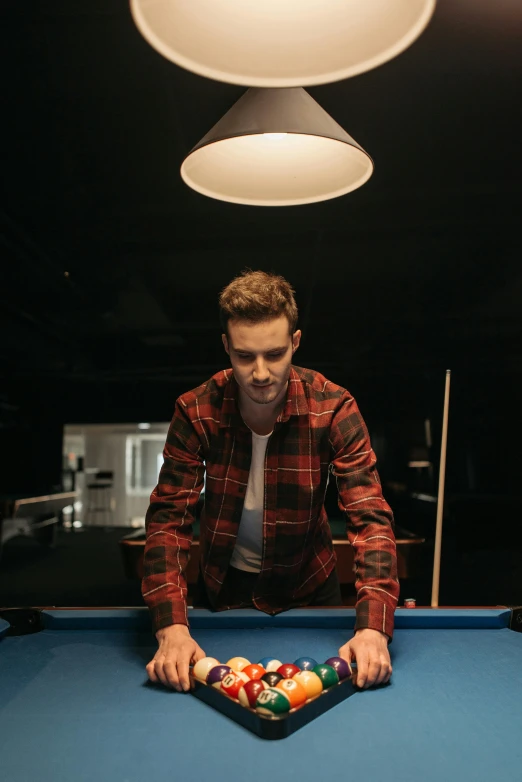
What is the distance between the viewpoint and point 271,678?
3.42 ft

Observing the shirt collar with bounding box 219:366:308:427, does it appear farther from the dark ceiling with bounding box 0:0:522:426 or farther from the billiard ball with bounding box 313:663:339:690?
the dark ceiling with bounding box 0:0:522:426

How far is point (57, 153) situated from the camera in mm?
2926

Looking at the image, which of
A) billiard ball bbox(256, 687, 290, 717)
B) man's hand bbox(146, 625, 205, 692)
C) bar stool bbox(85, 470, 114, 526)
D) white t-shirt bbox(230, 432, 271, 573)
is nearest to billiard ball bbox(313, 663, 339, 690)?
billiard ball bbox(256, 687, 290, 717)

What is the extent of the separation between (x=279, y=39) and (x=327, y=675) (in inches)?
41.5

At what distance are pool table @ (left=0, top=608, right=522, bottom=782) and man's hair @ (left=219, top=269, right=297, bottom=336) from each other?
69 cm

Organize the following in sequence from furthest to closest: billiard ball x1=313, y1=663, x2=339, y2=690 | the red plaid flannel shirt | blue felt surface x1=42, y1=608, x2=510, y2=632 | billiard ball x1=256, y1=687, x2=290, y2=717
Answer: the red plaid flannel shirt < blue felt surface x1=42, y1=608, x2=510, y2=632 < billiard ball x1=313, y1=663, x2=339, y2=690 < billiard ball x1=256, y1=687, x2=290, y2=717

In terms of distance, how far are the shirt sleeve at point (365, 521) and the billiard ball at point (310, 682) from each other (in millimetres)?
296

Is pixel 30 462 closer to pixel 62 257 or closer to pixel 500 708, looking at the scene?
pixel 62 257

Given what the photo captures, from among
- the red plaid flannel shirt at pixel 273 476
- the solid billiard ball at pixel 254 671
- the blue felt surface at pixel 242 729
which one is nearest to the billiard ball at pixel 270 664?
the solid billiard ball at pixel 254 671

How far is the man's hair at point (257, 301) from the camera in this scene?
148cm

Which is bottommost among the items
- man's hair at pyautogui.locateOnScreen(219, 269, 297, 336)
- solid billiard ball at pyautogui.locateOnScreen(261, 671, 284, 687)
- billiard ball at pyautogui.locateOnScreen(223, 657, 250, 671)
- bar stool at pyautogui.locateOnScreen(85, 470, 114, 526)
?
bar stool at pyautogui.locateOnScreen(85, 470, 114, 526)

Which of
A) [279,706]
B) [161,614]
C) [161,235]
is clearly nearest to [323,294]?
[161,235]

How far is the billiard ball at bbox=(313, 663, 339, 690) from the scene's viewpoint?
1.05 m

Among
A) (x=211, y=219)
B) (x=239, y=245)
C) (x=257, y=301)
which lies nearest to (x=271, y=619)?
(x=257, y=301)
